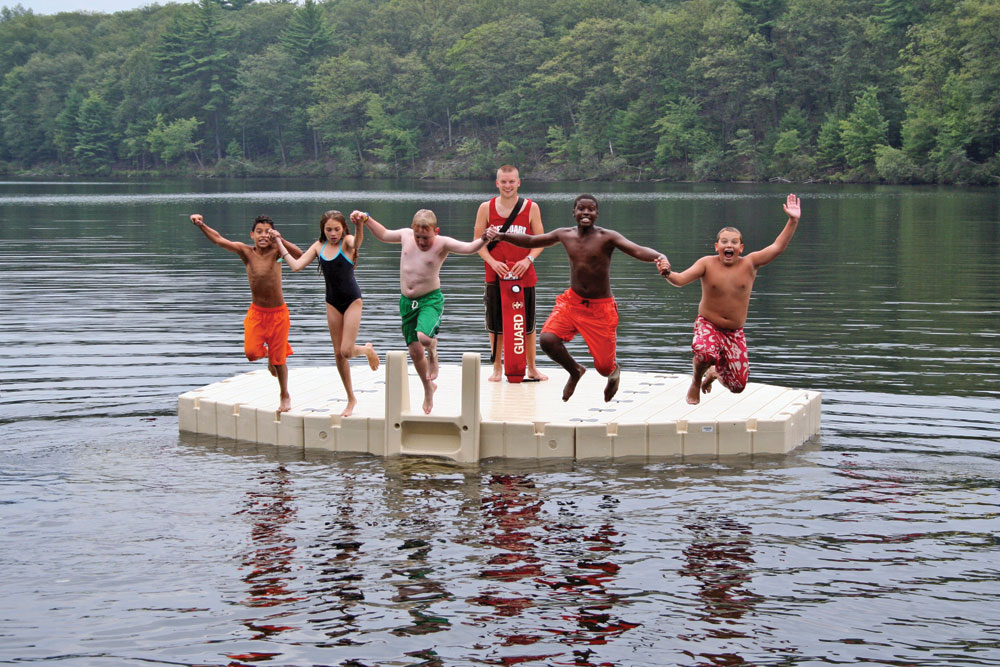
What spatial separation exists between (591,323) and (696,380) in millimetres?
1191

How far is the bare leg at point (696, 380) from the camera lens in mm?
11477

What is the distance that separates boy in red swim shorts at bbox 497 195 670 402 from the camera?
445 inches

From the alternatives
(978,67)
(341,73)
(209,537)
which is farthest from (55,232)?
(341,73)

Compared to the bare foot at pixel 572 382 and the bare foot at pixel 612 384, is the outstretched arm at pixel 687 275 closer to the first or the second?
the bare foot at pixel 612 384

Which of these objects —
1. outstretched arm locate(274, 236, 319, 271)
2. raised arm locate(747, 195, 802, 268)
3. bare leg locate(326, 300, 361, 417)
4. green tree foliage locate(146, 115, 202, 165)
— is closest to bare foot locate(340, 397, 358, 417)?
bare leg locate(326, 300, 361, 417)

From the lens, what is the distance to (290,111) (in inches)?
4975

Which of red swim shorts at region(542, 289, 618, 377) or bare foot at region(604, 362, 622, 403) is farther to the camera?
bare foot at region(604, 362, 622, 403)

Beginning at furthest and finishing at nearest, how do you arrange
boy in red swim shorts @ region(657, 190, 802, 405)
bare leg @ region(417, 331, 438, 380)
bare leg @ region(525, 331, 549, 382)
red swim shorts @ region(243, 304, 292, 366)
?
bare leg @ region(525, 331, 549, 382), red swim shorts @ region(243, 304, 292, 366), bare leg @ region(417, 331, 438, 380), boy in red swim shorts @ region(657, 190, 802, 405)

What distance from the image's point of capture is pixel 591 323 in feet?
37.3

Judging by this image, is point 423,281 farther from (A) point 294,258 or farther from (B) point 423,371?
(A) point 294,258

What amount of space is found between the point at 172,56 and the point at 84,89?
13.5m

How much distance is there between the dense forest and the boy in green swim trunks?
224 ft

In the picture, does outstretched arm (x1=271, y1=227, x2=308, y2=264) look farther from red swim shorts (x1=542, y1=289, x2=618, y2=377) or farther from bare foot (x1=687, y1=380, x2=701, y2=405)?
bare foot (x1=687, y1=380, x2=701, y2=405)

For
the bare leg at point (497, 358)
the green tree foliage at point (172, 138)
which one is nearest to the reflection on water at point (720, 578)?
the bare leg at point (497, 358)
